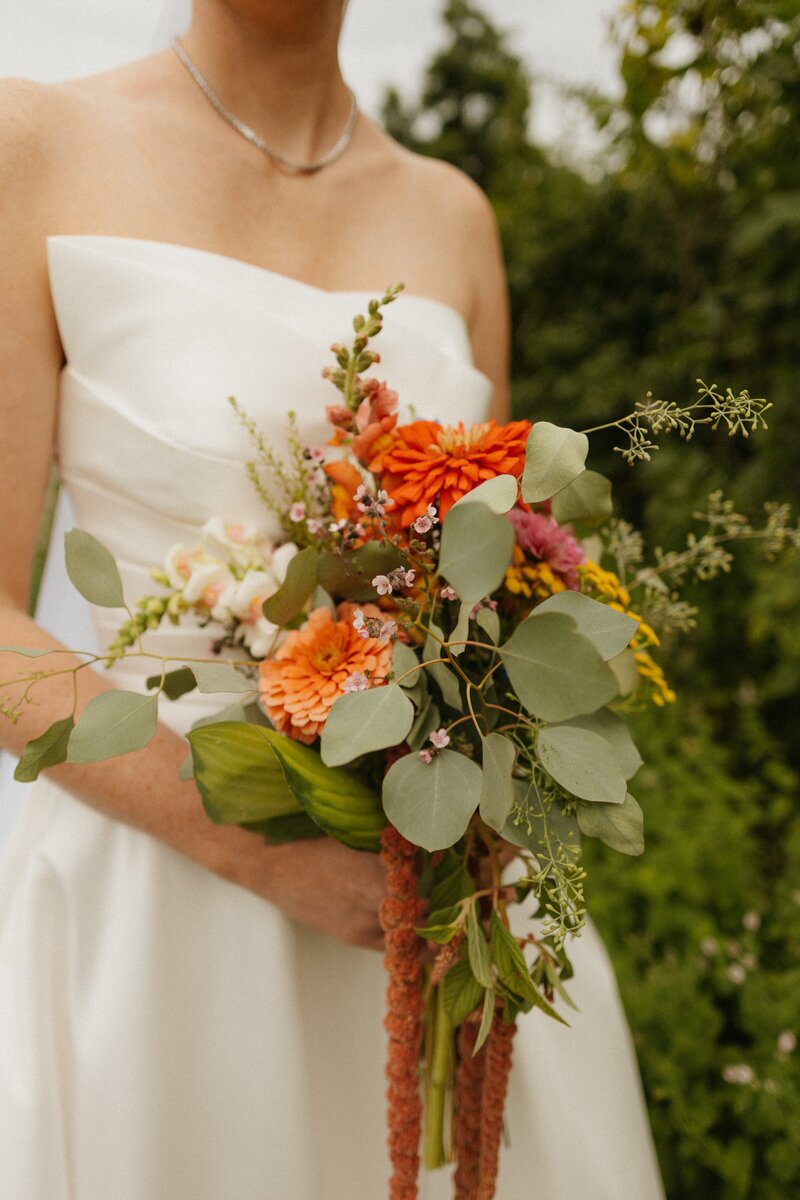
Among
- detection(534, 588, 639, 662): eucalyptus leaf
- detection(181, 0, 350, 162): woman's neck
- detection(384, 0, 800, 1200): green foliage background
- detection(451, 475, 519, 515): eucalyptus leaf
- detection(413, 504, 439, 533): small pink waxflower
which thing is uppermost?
detection(181, 0, 350, 162): woman's neck

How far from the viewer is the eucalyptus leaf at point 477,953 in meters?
0.73

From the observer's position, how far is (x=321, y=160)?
1.37 metres

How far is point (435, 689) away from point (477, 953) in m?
0.22

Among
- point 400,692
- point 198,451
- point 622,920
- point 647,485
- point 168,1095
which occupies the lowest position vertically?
Result: point 622,920

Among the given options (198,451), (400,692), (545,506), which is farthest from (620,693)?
(198,451)

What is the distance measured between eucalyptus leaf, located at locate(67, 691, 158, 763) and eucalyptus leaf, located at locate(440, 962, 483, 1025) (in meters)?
0.33

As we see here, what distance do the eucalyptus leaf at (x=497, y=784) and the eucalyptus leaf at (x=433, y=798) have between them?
1cm

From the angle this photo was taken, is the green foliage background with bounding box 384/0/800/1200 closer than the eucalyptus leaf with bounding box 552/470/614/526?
No

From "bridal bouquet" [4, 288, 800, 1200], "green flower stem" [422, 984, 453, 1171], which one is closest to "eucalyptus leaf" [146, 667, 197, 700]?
"bridal bouquet" [4, 288, 800, 1200]

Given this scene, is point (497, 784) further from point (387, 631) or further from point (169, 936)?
point (169, 936)

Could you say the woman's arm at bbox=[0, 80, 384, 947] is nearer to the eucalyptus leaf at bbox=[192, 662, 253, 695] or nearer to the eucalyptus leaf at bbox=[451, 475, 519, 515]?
the eucalyptus leaf at bbox=[192, 662, 253, 695]

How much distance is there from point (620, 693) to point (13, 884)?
28.1 inches

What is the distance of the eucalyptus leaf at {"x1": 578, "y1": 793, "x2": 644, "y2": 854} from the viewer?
2.35 feet

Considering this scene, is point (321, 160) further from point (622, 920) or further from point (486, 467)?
point (622, 920)
